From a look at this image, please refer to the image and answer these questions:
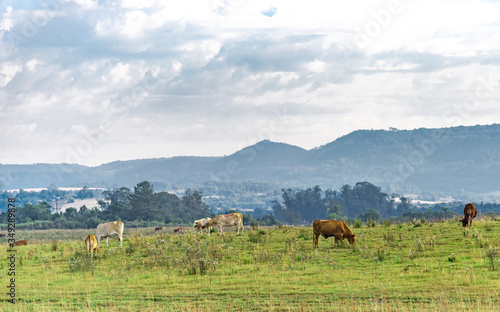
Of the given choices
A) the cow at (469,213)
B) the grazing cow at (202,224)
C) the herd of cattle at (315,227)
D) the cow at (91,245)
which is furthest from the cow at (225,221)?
the cow at (469,213)

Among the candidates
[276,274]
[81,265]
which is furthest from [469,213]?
[81,265]

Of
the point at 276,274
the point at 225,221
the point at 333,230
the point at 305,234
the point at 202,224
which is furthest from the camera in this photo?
the point at 202,224

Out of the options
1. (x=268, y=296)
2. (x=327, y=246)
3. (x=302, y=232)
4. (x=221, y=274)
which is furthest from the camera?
(x=302, y=232)

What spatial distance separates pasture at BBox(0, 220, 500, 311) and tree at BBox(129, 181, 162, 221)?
123258 millimetres

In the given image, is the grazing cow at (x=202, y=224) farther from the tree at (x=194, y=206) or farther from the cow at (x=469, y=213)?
the tree at (x=194, y=206)

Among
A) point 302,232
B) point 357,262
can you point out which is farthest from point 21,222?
point 357,262

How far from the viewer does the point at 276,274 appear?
2191cm

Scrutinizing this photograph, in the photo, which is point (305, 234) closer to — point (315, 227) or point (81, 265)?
point (315, 227)

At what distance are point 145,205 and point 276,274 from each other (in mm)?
139111

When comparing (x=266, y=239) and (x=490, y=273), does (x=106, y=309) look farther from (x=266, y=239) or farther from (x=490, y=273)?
(x=266, y=239)

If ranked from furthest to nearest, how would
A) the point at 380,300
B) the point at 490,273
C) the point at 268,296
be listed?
the point at 490,273
the point at 268,296
the point at 380,300

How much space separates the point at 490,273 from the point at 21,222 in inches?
5254

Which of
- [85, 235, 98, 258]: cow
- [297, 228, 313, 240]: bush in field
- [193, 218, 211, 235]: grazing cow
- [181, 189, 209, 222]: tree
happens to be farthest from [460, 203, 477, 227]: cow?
[181, 189, 209, 222]: tree

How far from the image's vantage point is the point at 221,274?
2292 cm
